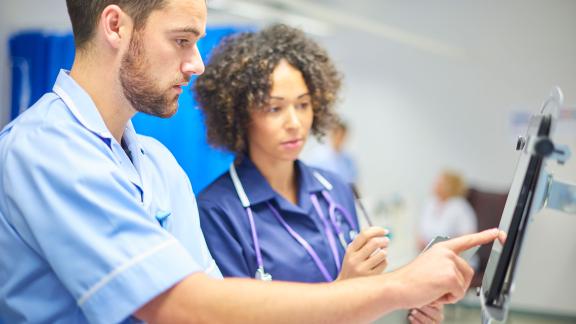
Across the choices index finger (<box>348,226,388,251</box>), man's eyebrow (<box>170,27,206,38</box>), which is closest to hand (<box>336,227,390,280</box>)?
index finger (<box>348,226,388,251</box>)

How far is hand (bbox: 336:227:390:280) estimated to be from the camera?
3.63ft

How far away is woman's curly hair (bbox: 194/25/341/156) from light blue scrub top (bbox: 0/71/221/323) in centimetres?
56

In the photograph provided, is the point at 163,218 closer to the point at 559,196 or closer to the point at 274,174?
the point at 274,174

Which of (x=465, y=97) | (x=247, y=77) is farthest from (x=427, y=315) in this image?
(x=465, y=97)

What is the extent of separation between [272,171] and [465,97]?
469 cm

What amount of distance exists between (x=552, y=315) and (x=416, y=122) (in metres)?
2.25

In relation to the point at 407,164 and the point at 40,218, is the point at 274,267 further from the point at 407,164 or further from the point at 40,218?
the point at 407,164

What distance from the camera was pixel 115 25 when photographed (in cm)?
91

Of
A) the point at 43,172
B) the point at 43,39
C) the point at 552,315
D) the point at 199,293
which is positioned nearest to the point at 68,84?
the point at 43,172

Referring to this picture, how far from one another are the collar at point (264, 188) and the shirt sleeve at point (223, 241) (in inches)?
3.5

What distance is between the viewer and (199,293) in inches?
31.0

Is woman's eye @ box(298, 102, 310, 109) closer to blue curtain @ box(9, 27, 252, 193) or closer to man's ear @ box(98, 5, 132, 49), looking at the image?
blue curtain @ box(9, 27, 252, 193)

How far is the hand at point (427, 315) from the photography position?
1.16 metres

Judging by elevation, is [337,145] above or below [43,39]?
below
